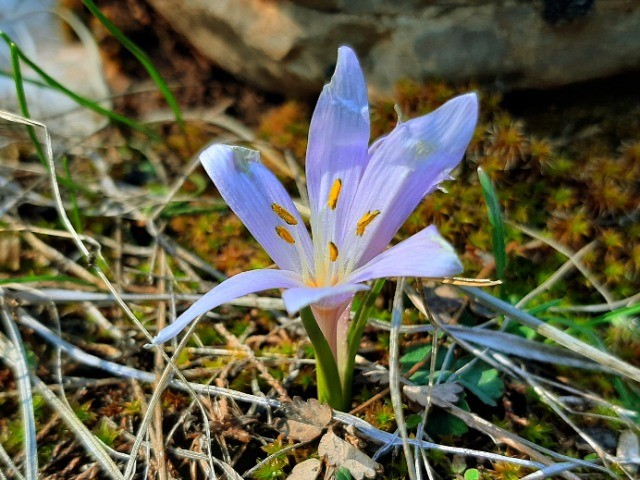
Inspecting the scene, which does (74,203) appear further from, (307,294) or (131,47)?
(307,294)

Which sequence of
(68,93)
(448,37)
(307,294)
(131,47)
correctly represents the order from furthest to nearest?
(448,37) → (131,47) → (68,93) → (307,294)

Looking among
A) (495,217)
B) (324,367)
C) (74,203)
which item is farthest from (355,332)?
(74,203)

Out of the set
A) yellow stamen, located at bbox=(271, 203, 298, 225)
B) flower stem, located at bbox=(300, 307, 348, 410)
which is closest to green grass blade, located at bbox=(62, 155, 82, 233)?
yellow stamen, located at bbox=(271, 203, 298, 225)

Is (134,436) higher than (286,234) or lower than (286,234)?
lower

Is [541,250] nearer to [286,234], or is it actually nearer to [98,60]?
[286,234]

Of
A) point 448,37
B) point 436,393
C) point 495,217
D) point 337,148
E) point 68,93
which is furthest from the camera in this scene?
point 448,37

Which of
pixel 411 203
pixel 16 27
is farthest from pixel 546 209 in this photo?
pixel 16 27
